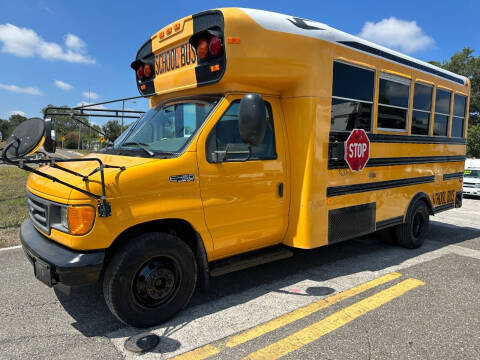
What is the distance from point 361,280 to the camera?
14.5 ft

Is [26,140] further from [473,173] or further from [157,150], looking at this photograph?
[473,173]

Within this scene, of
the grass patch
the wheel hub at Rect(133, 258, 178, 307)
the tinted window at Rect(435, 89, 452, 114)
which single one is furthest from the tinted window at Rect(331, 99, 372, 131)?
the grass patch

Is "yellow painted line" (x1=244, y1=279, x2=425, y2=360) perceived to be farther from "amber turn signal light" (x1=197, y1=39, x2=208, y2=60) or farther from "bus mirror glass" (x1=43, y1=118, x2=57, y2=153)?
"amber turn signal light" (x1=197, y1=39, x2=208, y2=60)

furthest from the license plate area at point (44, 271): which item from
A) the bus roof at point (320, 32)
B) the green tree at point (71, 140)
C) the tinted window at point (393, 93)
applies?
the green tree at point (71, 140)

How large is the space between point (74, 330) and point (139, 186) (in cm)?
147

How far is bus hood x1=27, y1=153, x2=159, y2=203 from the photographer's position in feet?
9.29

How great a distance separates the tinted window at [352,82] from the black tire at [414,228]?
7.32 ft

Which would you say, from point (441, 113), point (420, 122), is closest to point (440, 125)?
point (441, 113)

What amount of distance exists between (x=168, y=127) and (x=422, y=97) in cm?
411

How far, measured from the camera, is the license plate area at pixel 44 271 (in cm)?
287

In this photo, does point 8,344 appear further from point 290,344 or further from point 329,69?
point 329,69

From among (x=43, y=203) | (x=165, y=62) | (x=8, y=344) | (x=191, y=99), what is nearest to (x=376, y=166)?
(x=191, y=99)

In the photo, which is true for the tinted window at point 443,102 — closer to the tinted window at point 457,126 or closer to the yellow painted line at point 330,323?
the tinted window at point 457,126

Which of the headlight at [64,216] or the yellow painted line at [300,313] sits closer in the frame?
the headlight at [64,216]
